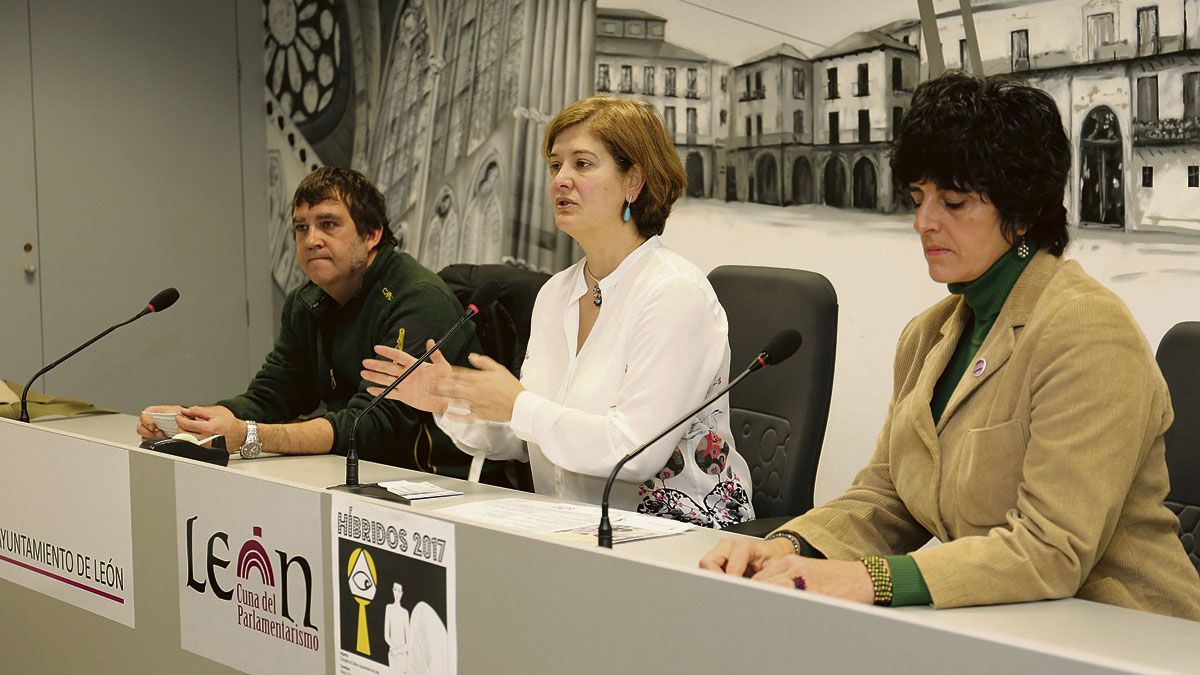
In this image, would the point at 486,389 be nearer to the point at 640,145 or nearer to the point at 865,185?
the point at 640,145

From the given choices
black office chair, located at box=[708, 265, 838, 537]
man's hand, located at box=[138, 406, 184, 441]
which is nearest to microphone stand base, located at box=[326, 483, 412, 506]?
man's hand, located at box=[138, 406, 184, 441]

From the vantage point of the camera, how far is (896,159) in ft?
4.99

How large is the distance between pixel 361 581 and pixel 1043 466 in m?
0.91

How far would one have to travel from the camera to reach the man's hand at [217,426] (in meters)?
2.16

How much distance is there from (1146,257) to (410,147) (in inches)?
108

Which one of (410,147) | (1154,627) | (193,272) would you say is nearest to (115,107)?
(193,272)

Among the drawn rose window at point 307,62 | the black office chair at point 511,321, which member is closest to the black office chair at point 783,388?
the black office chair at point 511,321

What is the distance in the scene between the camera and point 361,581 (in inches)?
64.4

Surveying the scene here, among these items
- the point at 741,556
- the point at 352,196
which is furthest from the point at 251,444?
the point at 741,556

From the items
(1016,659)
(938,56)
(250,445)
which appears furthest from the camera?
(938,56)

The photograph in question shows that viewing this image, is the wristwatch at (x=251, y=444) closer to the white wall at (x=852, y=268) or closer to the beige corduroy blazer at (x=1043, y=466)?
the beige corduroy blazer at (x=1043, y=466)

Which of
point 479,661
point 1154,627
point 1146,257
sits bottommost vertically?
point 479,661

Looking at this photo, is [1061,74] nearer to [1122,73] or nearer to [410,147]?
[1122,73]

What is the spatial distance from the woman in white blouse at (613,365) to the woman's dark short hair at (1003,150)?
625 millimetres
